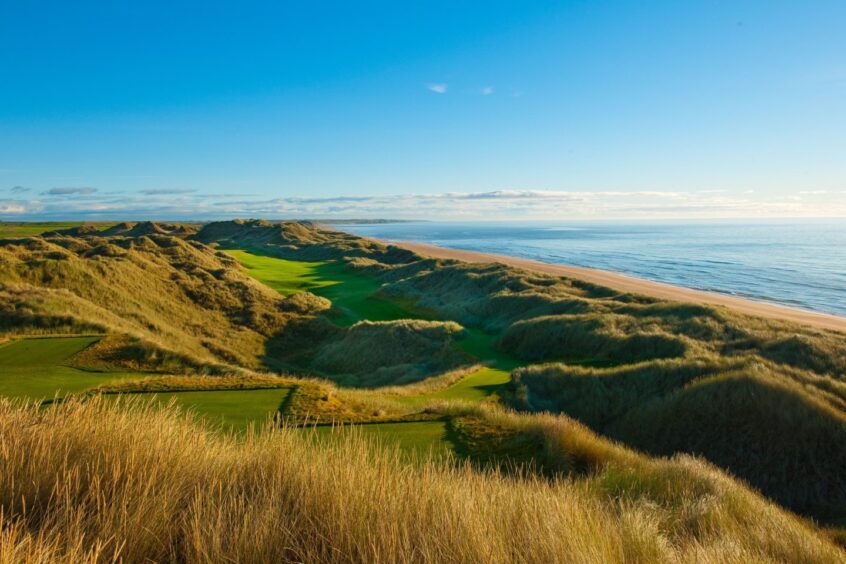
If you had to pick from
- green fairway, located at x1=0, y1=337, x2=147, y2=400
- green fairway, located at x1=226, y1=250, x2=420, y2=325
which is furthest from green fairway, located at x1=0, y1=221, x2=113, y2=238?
green fairway, located at x1=0, y1=337, x2=147, y2=400

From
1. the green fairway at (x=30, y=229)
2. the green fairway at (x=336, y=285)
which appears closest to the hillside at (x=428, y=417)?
the green fairway at (x=336, y=285)

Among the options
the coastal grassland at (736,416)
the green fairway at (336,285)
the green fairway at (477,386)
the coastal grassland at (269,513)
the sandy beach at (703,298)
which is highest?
the coastal grassland at (269,513)

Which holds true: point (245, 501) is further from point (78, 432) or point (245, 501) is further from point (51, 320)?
point (51, 320)

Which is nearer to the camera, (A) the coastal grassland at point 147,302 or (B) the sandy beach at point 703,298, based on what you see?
(A) the coastal grassland at point 147,302

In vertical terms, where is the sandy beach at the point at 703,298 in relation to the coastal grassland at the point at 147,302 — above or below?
below

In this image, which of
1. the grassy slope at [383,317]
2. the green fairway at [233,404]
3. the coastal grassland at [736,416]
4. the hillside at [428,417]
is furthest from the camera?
the coastal grassland at [736,416]

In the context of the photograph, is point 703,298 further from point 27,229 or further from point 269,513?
point 27,229

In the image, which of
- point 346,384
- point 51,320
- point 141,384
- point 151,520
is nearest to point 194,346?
point 51,320

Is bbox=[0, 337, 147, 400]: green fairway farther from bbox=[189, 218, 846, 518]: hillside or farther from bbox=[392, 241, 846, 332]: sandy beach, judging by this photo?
bbox=[392, 241, 846, 332]: sandy beach

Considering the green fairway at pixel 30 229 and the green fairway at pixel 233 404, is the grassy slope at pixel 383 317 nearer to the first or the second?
the green fairway at pixel 233 404
